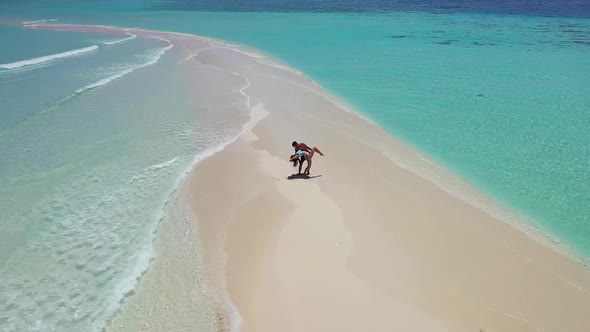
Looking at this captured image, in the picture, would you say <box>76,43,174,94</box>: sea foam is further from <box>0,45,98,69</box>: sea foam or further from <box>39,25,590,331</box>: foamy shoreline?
<box>39,25,590,331</box>: foamy shoreline

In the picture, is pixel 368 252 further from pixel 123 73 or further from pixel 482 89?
pixel 123 73

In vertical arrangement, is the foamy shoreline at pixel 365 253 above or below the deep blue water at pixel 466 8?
below

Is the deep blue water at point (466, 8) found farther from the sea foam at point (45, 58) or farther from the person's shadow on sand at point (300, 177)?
the person's shadow on sand at point (300, 177)

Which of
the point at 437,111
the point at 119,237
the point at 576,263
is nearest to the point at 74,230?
the point at 119,237

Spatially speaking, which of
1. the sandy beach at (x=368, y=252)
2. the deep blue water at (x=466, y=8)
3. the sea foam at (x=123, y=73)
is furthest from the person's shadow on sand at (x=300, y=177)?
the deep blue water at (x=466, y=8)

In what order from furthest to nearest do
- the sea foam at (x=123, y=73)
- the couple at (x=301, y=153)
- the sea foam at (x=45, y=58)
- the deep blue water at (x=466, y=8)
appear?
the deep blue water at (x=466, y=8)
the sea foam at (x=45, y=58)
the sea foam at (x=123, y=73)
the couple at (x=301, y=153)

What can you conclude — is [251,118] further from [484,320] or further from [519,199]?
[484,320]

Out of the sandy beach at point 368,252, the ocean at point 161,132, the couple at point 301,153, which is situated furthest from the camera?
the couple at point 301,153
